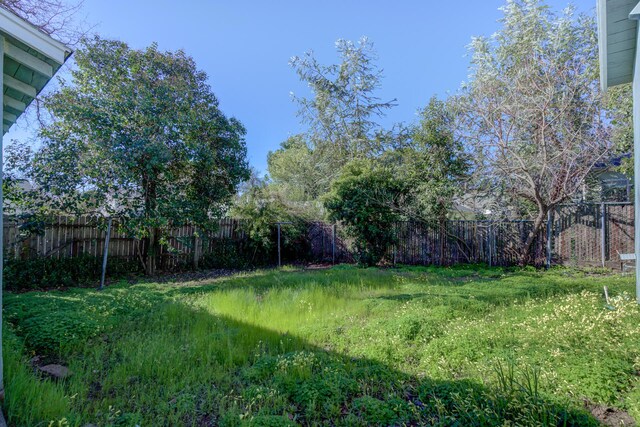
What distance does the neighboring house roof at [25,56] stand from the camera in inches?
107

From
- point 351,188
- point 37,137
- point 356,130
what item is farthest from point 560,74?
point 37,137

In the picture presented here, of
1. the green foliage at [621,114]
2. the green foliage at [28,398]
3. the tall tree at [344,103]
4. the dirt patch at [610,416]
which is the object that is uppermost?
the tall tree at [344,103]

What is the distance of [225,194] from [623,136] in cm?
1128

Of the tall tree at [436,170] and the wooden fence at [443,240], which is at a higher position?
the tall tree at [436,170]

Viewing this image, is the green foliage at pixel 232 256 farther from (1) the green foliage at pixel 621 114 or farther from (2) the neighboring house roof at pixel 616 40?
(1) the green foliage at pixel 621 114

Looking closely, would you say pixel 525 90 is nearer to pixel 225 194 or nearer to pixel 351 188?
pixel 351 188

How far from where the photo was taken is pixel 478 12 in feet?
35.9

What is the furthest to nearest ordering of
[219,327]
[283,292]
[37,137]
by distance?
1. [37,137]
2. [283,292]
3. [219,327]

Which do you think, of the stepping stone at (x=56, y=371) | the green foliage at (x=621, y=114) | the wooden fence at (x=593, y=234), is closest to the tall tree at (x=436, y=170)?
the wooden fence at (x=593, y=234)

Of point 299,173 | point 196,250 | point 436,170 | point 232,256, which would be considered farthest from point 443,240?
point 299,173

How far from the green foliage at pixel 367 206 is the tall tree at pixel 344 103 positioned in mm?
6326

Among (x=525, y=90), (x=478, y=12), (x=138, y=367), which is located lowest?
(x=138, y=367)

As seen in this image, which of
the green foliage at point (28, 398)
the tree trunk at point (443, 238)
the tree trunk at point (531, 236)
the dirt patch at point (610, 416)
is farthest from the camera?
the tree trunk at point (443, 238)

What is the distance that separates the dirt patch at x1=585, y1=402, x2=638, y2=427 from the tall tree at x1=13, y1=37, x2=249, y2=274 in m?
8.82
